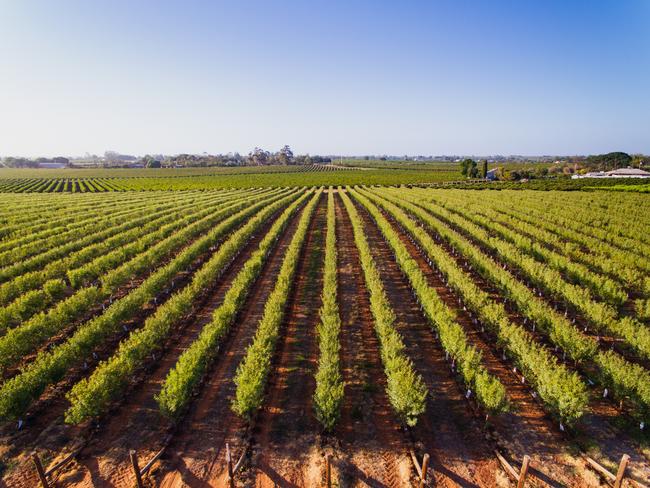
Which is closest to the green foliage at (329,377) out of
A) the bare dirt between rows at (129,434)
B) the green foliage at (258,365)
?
the green foliage at (258,365)

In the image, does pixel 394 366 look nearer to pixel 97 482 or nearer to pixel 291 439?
pixel 291 439

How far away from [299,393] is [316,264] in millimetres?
14218

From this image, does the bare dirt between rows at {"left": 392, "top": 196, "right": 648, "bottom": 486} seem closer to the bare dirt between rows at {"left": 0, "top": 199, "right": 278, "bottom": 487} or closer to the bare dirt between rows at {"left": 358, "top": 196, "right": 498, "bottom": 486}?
the bare dirt between rows at {"left": 358, "top": 196, "right": 498, "bottom": 486}

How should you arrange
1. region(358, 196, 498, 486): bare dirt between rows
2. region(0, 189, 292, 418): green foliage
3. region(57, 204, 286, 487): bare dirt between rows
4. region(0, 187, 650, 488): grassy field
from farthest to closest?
region(0, 189, 292, 418): green foliage → region(0, 187, 650, 488): grassy field → region(358, 196, 498, 486): bare dirt between rows → region(57, 204, 286, 487): bare dirt between rows

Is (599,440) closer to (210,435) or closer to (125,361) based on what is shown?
(210,435)

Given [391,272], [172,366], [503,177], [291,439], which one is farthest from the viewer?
[503,177]

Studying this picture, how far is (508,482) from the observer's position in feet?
29.1

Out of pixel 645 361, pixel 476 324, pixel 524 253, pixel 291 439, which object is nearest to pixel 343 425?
pixel 291 439

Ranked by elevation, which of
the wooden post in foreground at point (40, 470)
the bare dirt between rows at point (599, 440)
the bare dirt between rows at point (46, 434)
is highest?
the wooden post in foreground at point (40, 470)

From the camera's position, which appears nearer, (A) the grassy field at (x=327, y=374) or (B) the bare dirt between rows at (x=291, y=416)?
(B) the bare dirt between rows at (x=291, y=416)

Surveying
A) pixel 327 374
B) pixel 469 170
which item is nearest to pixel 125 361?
pixel 327 374

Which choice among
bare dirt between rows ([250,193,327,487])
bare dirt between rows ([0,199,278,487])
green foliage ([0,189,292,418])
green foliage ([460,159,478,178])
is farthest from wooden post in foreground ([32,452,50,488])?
green foliage ([460,159,478,178])

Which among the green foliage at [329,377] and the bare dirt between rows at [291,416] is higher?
the green foliage at [329,377]

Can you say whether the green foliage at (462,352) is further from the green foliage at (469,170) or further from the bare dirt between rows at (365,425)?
the green foliage at (469,170)
